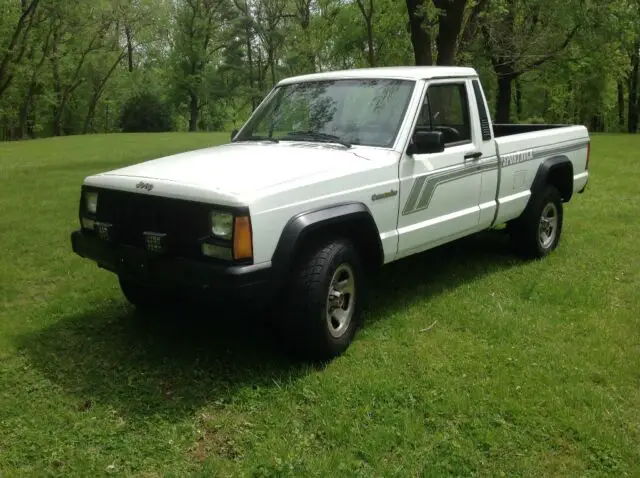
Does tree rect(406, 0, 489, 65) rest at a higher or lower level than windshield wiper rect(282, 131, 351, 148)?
higher

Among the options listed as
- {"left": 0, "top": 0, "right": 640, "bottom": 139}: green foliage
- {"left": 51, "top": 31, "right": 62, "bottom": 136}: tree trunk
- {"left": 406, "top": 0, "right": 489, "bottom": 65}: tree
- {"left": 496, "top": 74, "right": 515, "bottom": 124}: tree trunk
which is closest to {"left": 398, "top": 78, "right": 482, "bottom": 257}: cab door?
{"left": 406, "top": 0, "right": 489, "bottom": 65}: tree

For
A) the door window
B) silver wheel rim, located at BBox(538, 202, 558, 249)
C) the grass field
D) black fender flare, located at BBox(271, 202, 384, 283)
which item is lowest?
the grass field

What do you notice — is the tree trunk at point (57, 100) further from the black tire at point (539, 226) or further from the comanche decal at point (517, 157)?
the comanche decal at point (517, 157)

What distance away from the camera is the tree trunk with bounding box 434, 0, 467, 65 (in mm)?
12836

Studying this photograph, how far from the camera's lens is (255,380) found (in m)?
4.17

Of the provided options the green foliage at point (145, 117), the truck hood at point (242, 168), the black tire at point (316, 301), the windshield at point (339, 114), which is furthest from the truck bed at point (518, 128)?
the green foliage at point (145, 117)

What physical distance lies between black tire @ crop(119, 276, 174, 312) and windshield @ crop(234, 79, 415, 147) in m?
1.54

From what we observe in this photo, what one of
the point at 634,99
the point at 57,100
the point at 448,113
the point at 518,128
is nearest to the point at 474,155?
the point at 448,113

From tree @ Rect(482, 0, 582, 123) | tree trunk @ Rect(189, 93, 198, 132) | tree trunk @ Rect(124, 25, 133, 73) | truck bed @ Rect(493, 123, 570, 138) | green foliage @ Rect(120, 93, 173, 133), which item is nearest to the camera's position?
truck bed @ Rect(493, 123, 570, 138)

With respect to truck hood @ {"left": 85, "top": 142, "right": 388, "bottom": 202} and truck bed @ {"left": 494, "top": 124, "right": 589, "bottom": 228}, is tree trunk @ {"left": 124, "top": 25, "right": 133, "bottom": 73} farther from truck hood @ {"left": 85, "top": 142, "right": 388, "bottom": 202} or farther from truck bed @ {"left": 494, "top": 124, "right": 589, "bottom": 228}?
truck hood @ {"left": 85, "top": 142, "right": 388, "bottom": 202}

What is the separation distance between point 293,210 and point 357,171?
2.22 ft

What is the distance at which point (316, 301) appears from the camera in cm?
411

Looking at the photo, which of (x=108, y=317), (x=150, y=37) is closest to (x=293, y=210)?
(x=108, y=317)

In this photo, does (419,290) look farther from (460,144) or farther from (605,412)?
(605,412)
